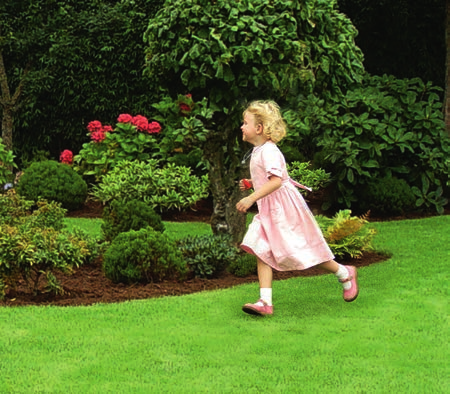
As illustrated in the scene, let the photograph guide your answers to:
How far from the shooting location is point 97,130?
13.7 metres

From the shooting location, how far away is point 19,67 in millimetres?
15234

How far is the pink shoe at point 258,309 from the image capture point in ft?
20.7

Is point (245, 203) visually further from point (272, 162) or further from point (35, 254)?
point (35, 254)

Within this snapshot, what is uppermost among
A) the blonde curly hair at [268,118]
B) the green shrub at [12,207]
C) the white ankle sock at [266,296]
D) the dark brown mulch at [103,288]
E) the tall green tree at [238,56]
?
the tall green tree at [238,56]

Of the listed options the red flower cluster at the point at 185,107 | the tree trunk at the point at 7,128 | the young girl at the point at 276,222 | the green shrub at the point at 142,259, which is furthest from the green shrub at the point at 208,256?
the tree trunk at the point at 7,128

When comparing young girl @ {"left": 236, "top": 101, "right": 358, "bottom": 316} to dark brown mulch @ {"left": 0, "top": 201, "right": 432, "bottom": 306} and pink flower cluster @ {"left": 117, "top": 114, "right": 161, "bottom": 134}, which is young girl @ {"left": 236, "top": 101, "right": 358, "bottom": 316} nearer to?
dark brown mulch @ {"left": 0, "top": 201, "right": 432, "bottom": 306}

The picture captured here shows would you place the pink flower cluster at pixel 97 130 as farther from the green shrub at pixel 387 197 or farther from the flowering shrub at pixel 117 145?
the green shrub at pixel 387 197

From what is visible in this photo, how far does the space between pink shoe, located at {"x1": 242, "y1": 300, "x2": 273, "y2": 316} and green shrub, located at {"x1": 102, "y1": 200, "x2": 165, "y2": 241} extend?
251 centimetres

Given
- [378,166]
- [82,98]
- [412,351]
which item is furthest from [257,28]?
[82,98]

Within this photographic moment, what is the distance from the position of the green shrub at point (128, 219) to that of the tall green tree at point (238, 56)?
64 cm

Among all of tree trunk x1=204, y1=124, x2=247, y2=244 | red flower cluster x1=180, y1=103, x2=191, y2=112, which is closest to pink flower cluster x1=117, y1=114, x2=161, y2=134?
red flower cluster x1=180, y1=103, x2=191, y2=112

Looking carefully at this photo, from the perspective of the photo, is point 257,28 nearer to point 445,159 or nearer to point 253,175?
point 253,175

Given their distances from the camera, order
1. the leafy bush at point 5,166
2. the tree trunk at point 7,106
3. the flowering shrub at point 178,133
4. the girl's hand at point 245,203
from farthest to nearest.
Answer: the tree trunk at point 7,106, the flowering shrub at point 178,133, the leafy bush at point 5,166, the girl's hand at point 245,203

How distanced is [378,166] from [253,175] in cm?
512
